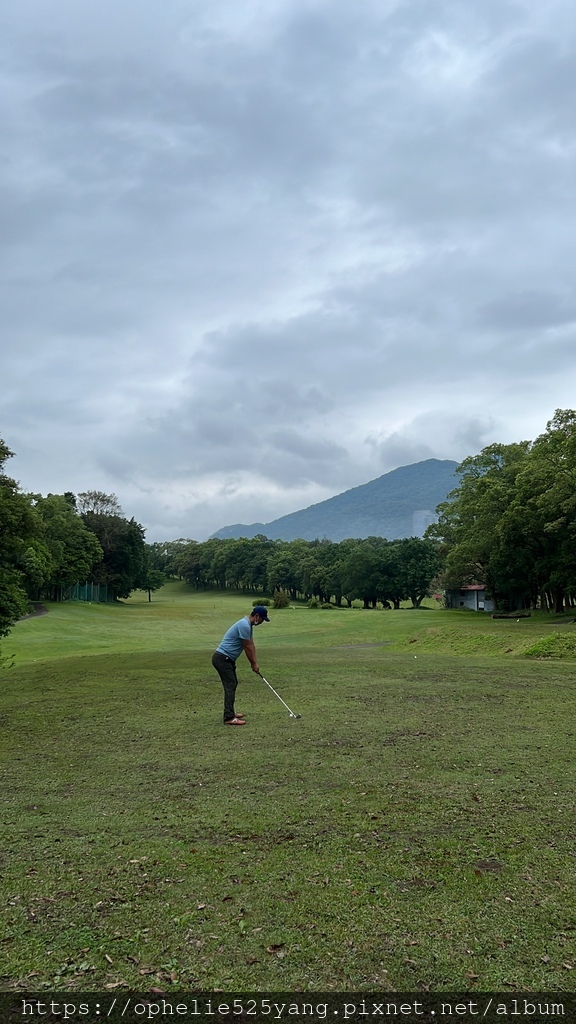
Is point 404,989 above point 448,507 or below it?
below

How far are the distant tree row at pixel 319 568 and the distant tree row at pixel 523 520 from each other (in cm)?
2767

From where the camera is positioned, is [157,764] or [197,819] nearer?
[197,819]

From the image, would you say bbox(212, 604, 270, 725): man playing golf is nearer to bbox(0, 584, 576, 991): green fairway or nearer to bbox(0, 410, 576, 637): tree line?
bbox(0, 584, 576, 991): green fairway

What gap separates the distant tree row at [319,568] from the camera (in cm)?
9481

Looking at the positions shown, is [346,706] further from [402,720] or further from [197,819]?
[197,819]

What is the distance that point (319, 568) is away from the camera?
363ft

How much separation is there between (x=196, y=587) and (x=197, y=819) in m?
161

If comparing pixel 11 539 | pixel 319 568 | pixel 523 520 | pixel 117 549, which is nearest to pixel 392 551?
pixel 319 568

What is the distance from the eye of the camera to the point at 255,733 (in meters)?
11.0

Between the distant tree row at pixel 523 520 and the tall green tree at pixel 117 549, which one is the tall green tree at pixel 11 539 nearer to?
the distant tree row at pixel 523 520

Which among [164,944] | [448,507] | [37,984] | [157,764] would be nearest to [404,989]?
[164,944]

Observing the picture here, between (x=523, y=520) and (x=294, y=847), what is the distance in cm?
4079

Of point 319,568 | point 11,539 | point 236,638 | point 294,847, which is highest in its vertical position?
point 11,539

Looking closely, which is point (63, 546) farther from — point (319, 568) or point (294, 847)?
point (294, 847)
